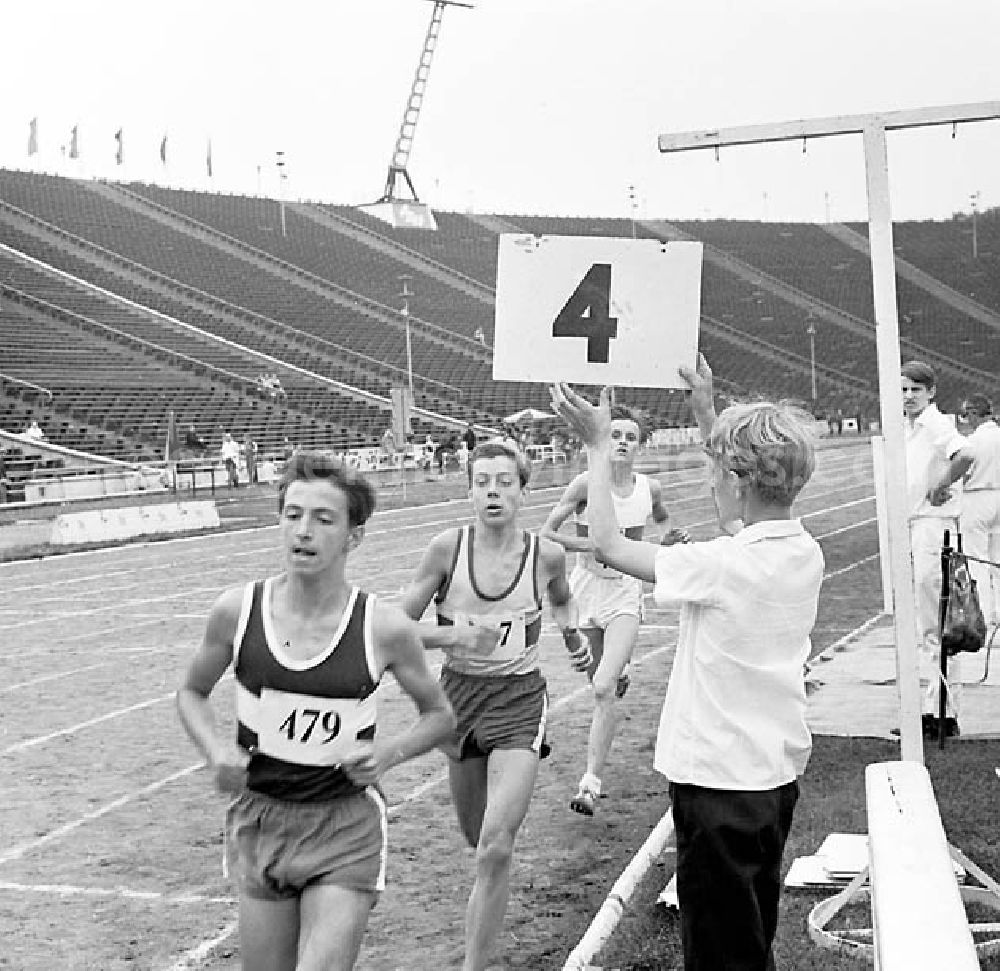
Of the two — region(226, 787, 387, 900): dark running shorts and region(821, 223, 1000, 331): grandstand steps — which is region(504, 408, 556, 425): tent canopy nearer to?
region(821, 223, 1000, 331): grandstand steps

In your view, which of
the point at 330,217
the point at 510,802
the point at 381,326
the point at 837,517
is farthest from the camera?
the point at 330,217

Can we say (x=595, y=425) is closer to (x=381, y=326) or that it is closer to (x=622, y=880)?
(x=622, y=880)

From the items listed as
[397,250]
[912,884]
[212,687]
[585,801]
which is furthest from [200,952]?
[397,250]

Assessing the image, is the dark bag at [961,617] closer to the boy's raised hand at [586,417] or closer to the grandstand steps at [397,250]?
the boy's raised hand at [586,417]

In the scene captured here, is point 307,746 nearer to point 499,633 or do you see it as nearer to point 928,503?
point 499,633

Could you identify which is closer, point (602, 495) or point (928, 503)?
point (602, 495)

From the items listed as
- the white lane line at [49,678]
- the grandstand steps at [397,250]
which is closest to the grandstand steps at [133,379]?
the grandstand steps at [397,250]

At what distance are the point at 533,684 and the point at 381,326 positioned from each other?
66563 millimetres

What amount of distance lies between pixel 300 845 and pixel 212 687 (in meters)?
0.49

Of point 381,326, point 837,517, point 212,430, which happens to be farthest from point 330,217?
point 837,517

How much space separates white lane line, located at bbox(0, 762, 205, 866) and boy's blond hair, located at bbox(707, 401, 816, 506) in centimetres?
468

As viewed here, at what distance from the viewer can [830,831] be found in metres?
6.89

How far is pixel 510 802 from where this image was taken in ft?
17.5

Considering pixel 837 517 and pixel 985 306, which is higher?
pixel 985 306
